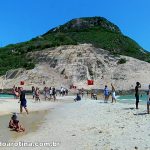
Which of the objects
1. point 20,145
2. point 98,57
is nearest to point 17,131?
point 20,145

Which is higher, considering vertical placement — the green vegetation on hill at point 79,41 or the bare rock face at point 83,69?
the green vegetation on hill at point 79,41

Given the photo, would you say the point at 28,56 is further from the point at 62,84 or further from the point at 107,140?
the point at 107,140

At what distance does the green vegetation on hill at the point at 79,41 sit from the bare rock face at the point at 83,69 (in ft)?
13.9

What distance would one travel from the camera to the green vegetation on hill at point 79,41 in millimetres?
104500

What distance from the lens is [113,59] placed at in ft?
316

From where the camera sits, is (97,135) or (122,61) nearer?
(97,135)

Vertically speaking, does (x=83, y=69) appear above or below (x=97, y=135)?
above

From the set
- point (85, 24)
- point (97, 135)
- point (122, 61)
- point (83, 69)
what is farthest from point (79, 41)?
point (97, 135)

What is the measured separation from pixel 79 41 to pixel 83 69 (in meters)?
35.8

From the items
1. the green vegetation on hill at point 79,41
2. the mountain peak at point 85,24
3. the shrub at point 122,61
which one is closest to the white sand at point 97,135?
the shrub at point 122,61

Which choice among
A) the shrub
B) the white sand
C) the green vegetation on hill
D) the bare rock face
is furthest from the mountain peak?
the white sand

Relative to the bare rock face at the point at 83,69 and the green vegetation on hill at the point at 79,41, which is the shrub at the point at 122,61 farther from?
the green vegetation on hill at the point at 79,41

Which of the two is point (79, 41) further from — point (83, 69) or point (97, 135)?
point (97, 135)

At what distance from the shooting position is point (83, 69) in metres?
90.9
